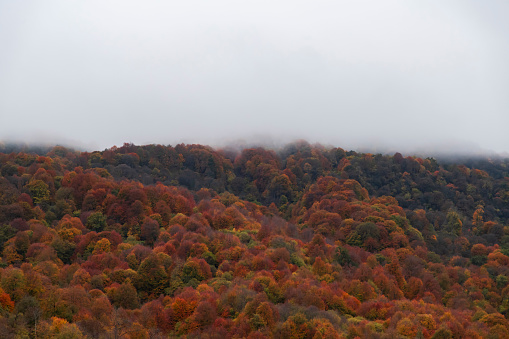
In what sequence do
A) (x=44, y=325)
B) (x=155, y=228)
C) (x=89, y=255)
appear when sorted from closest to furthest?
(x=44, y=325) < (x=89, y=255) < (x=155, y=228)

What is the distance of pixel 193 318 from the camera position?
71.1 meters

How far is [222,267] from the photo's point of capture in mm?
97250

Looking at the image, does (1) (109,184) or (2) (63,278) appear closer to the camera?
(2) (63,278)

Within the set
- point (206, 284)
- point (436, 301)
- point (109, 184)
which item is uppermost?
point (109, 184)

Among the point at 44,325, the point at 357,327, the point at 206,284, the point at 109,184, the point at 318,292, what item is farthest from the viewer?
the point at 109,184

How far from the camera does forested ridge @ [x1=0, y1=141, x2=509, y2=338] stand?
225 feet

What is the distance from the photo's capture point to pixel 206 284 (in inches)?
3469

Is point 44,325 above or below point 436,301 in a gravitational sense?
above

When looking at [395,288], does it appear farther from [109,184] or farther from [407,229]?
[109,184]

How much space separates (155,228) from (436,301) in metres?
68.0

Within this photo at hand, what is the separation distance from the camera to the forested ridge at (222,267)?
225 ft

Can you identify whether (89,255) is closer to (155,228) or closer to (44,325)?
(155,228)

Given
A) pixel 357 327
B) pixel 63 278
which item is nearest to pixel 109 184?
pixel 63 278

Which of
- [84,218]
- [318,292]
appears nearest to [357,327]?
[318,292]
